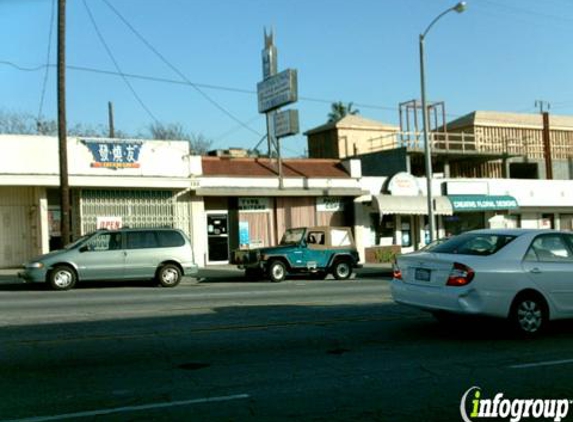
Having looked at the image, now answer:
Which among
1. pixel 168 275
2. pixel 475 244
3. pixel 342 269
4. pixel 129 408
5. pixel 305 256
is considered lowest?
pixel 129 408

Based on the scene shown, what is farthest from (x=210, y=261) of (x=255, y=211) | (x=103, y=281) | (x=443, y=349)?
(x=443, y=349)

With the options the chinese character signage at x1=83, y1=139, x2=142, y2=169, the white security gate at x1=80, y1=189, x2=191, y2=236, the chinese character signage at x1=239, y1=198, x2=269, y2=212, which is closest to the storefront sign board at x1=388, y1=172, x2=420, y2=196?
the chinese character signage at x1=239, y1=198, x2=269, y2=212

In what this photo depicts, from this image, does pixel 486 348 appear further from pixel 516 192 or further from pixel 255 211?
pixel 516 192

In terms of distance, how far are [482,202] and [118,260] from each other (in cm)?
2002

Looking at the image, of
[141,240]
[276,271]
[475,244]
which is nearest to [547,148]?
[276,271]

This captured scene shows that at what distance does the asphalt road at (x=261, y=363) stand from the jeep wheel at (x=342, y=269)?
964 cm

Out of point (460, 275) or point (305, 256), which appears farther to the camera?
point (305, 256)

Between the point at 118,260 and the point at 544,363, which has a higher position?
the point at 118,260

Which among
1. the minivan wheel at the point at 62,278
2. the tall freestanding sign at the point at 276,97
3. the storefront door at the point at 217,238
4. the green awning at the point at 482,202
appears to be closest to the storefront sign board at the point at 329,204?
the tall freestanding sign at the point at 276,97

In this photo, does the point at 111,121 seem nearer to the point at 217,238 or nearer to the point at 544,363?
the point at 217,238

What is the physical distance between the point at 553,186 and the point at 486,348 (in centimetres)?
3106

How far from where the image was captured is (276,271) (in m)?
21.8

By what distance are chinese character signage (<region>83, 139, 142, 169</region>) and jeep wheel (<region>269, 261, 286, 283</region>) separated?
710 cm

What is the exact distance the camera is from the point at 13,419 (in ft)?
19.2
